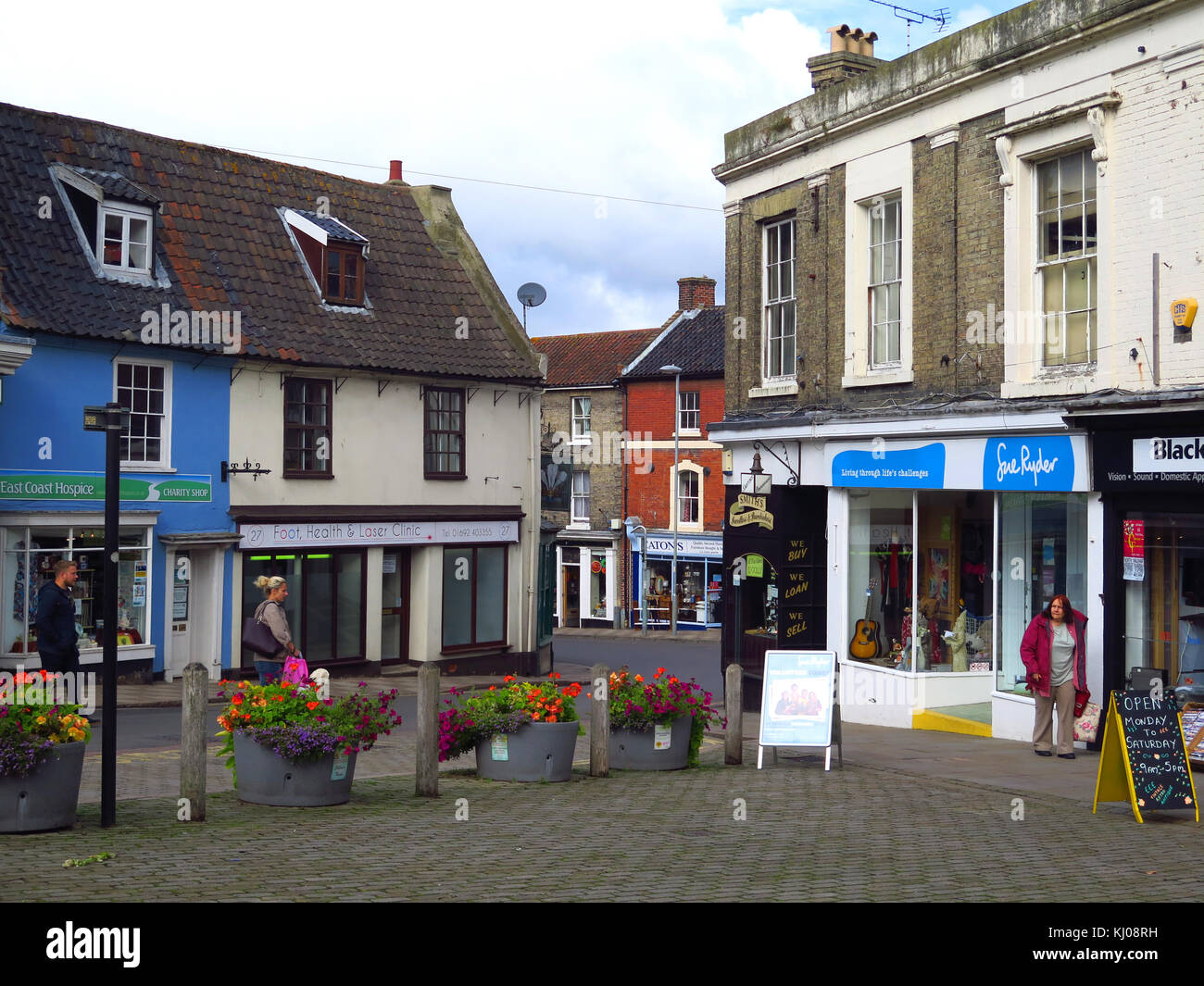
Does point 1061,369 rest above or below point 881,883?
above

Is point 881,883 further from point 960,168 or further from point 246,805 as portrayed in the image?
point 960,168

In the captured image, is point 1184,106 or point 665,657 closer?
point 1184,106

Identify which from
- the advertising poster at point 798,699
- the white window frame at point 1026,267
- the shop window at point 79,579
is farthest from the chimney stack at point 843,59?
the shop window at point 79,579

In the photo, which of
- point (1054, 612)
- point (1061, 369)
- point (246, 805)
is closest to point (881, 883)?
point (246, 805)

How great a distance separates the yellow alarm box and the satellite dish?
20.3 meters

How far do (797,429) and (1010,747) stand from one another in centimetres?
562

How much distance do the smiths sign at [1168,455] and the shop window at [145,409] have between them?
15.6 metres

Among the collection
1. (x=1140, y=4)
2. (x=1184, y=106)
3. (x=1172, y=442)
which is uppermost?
(x=1140, y=4)

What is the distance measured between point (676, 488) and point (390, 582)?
22.5 meters

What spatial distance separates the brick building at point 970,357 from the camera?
1408cm

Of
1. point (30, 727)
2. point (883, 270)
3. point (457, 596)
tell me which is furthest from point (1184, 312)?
point (457, 596)

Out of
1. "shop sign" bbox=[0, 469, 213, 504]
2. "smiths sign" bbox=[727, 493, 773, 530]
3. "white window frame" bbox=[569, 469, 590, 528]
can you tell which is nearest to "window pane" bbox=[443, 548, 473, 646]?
"shop sign" bbox=[0, 469, 213, 504]

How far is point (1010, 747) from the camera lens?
15.6 metres

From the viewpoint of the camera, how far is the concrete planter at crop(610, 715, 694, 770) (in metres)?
13.5
